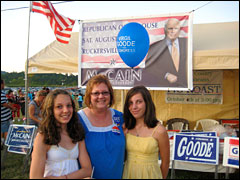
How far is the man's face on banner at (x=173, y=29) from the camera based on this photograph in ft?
15.1

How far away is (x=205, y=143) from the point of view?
3.35m

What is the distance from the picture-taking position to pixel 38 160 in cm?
142

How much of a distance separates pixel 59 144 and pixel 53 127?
0.14 meters

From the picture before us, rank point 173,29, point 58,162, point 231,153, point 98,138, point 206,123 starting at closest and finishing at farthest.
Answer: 1. point 58,162
2. point 98,138
3. point 231,153
4. point 173,29
5. point 206,123

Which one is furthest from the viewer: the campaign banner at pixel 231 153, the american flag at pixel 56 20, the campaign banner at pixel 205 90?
the campaign banner at pixel 205 90

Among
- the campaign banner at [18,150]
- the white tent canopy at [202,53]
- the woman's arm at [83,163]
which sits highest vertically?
the white tent canopy at [202,53]

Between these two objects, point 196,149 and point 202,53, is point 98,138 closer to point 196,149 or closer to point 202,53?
point 196,149

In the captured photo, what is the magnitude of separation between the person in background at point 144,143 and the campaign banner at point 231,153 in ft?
5.92

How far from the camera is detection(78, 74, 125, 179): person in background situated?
1747 millimetres

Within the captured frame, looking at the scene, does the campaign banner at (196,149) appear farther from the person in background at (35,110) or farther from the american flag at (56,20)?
the american flag at (56,20)

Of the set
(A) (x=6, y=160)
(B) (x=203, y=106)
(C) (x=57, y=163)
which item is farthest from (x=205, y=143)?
(A) (x=6, y=160)

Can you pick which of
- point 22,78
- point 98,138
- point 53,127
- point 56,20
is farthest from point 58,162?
→ point 56,20

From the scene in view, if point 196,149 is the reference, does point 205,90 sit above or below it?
above

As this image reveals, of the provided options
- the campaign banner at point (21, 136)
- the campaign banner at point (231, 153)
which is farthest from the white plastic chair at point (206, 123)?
the campaign banner at point (21, 136)
